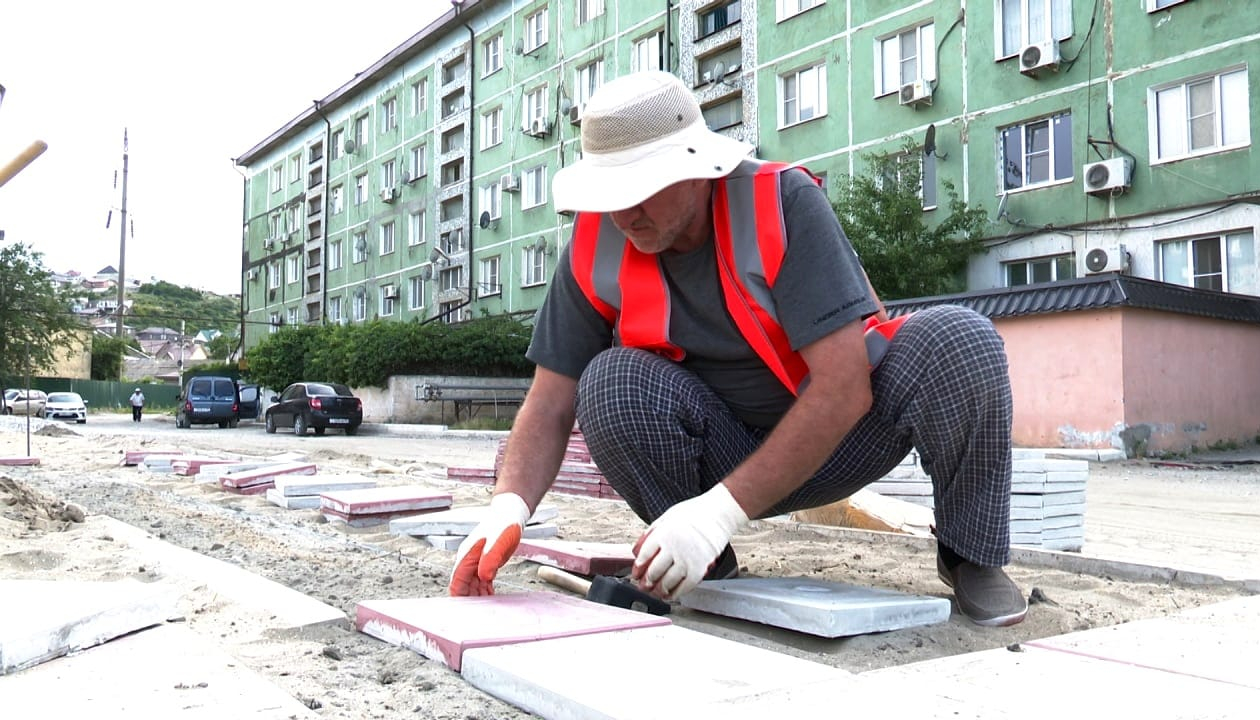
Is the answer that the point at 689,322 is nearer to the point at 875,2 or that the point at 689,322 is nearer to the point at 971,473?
the point at 971,473

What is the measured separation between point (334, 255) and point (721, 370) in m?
38.2

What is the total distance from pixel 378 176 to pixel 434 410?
13.9 metres

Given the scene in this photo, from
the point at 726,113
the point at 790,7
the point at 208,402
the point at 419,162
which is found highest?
the point at 419,162

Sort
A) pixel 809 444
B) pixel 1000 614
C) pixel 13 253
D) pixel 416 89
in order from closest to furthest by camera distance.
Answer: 1. pixel 809 444
2. pixel 1000 614
3. pixel 13 253
4. pixel 416 89

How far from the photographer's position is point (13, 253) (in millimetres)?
30141

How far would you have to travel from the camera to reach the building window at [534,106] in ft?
88.9

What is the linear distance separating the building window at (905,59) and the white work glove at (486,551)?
52.9 ft

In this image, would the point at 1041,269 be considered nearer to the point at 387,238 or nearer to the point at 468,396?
the point at 468,396

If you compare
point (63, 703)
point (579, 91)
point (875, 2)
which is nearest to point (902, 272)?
point (875, 2)

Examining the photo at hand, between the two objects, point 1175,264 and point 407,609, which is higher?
point 1175,264

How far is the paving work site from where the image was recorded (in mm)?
1671

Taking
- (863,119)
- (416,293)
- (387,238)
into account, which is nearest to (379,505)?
(863,119)

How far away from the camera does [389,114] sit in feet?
115

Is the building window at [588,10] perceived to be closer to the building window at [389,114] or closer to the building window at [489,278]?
the building window at [489,278]
